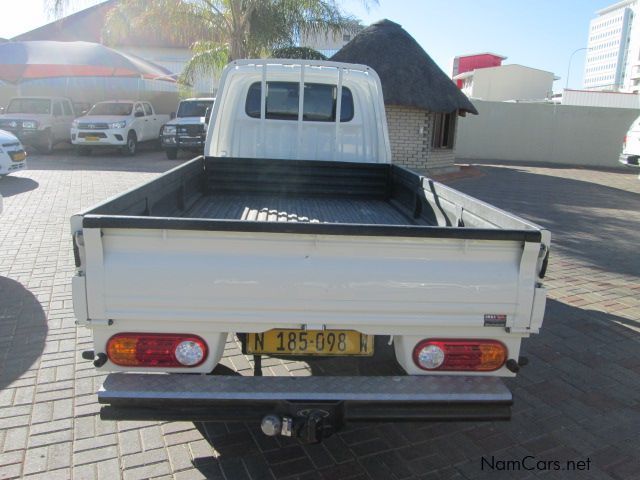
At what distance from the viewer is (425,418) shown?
8.02 feet

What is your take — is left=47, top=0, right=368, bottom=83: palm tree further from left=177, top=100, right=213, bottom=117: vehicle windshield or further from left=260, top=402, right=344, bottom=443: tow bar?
left=260, top=402, right=344, bottom=443: tow bar

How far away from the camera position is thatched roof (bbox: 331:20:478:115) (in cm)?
1496

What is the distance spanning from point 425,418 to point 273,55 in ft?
51.7

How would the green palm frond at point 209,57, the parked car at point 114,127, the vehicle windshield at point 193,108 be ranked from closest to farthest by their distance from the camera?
1. the green palm frond at point 209,57
2. the parked car at point 114,127
3. the vehicle windshield at point 193,108

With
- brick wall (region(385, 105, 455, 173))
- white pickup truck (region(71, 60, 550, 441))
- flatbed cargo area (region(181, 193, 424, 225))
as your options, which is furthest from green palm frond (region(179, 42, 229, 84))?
white pickup truck (region(71, 60, 550, 441))

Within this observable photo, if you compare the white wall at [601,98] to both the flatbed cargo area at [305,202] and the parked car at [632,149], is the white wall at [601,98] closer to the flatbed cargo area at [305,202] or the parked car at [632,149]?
the parked car at [632,149]

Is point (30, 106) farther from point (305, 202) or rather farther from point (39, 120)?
point (305, 202)

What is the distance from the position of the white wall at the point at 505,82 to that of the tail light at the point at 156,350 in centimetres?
3615

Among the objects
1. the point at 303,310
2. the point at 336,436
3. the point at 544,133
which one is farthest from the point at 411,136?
the point at 303,310

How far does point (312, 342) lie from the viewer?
2.66 metres

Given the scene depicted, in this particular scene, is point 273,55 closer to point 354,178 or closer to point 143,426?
point 354,178

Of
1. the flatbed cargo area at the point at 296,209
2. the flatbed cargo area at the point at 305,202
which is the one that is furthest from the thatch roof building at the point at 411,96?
the flatbed cargo area at the point at 296,209

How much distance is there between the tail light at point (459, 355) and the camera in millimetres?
2584

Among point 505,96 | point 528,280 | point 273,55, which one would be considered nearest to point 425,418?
point 528,280
